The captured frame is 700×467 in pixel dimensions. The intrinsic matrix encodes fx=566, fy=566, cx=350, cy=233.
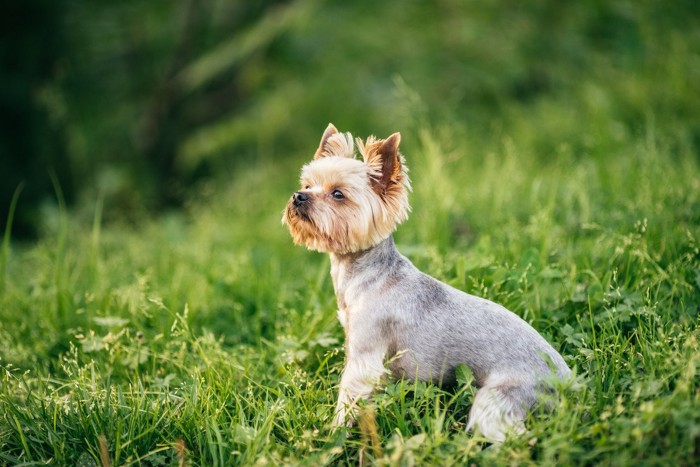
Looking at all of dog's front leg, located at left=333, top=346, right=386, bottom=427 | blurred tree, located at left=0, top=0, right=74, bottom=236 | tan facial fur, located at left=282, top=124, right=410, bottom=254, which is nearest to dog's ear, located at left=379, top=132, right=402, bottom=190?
tan facial fur, located at left=282, top=124, right=410, bottom=254

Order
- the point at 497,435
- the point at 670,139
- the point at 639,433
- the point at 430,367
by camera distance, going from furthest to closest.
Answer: the point at 670,139, the point at 430,367, the point at 497,435, the point at 639,433

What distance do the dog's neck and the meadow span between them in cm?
56

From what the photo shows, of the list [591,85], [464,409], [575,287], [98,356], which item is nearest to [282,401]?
[464,409]

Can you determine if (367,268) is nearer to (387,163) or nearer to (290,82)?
(387,163)

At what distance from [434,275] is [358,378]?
1.36 meters

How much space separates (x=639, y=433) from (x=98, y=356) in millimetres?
3421

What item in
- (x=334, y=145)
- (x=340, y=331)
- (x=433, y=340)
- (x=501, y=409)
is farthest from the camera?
(x=340, y=331)

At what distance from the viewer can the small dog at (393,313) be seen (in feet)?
9.56

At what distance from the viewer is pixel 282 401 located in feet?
10.6

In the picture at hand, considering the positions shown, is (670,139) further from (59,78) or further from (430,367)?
(59,78)

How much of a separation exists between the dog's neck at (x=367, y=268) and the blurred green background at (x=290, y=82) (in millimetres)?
4234

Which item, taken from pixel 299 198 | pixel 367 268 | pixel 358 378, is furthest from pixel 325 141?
pixel 358 378

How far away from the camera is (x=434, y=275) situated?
4293 millimetres

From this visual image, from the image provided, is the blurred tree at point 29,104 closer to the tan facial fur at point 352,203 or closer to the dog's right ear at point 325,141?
the dog's right ear at point 325,141
